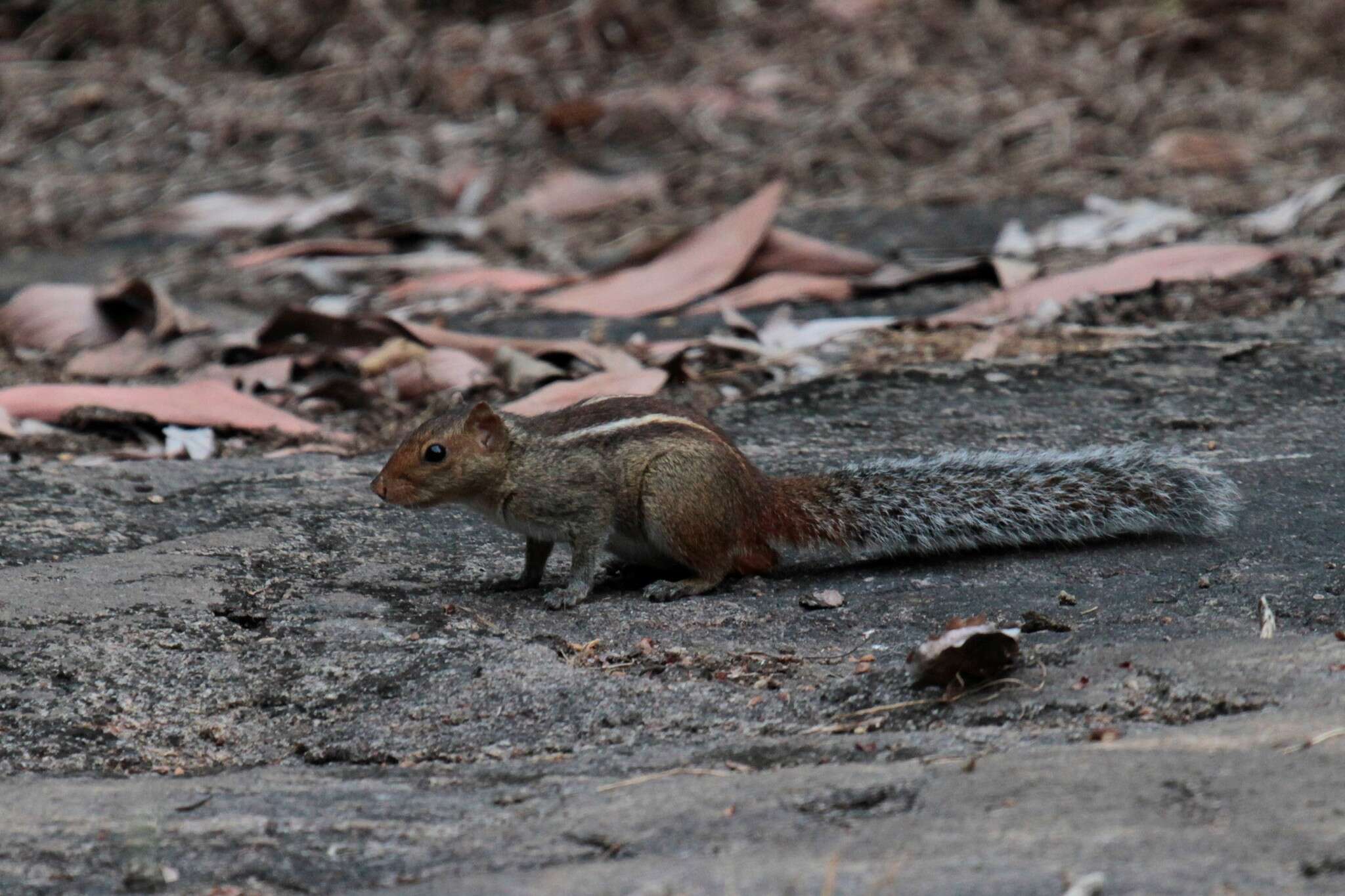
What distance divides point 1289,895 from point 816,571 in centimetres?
230

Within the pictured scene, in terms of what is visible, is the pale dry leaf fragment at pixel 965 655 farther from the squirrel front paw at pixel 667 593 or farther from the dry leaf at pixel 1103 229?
the dry leaf at pixel 1103 229

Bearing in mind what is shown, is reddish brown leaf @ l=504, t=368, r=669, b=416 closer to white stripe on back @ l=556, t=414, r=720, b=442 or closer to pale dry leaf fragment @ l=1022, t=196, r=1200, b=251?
white stripe on back @ l=556, t=414, r=720, b=442

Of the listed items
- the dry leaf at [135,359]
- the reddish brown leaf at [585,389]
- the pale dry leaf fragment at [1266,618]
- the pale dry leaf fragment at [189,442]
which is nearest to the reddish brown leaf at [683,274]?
the reddish brown leaf at [585,389]

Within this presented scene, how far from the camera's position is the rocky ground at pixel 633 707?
89.7 inches

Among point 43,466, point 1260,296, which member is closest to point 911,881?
point 43,466

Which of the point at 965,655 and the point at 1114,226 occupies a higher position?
the point at 965,655

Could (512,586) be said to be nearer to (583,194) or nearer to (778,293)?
(778,293)

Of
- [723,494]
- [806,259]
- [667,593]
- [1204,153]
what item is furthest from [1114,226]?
[667,593]

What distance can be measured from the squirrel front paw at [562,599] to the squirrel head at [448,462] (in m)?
0.35

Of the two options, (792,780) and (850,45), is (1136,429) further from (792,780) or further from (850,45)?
(850,45)

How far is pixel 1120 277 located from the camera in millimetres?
6891

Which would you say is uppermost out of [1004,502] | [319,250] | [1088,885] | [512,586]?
[1088,885]

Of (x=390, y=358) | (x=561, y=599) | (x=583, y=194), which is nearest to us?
(x=561, y=599)

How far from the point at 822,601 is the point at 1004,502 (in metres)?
0.56
